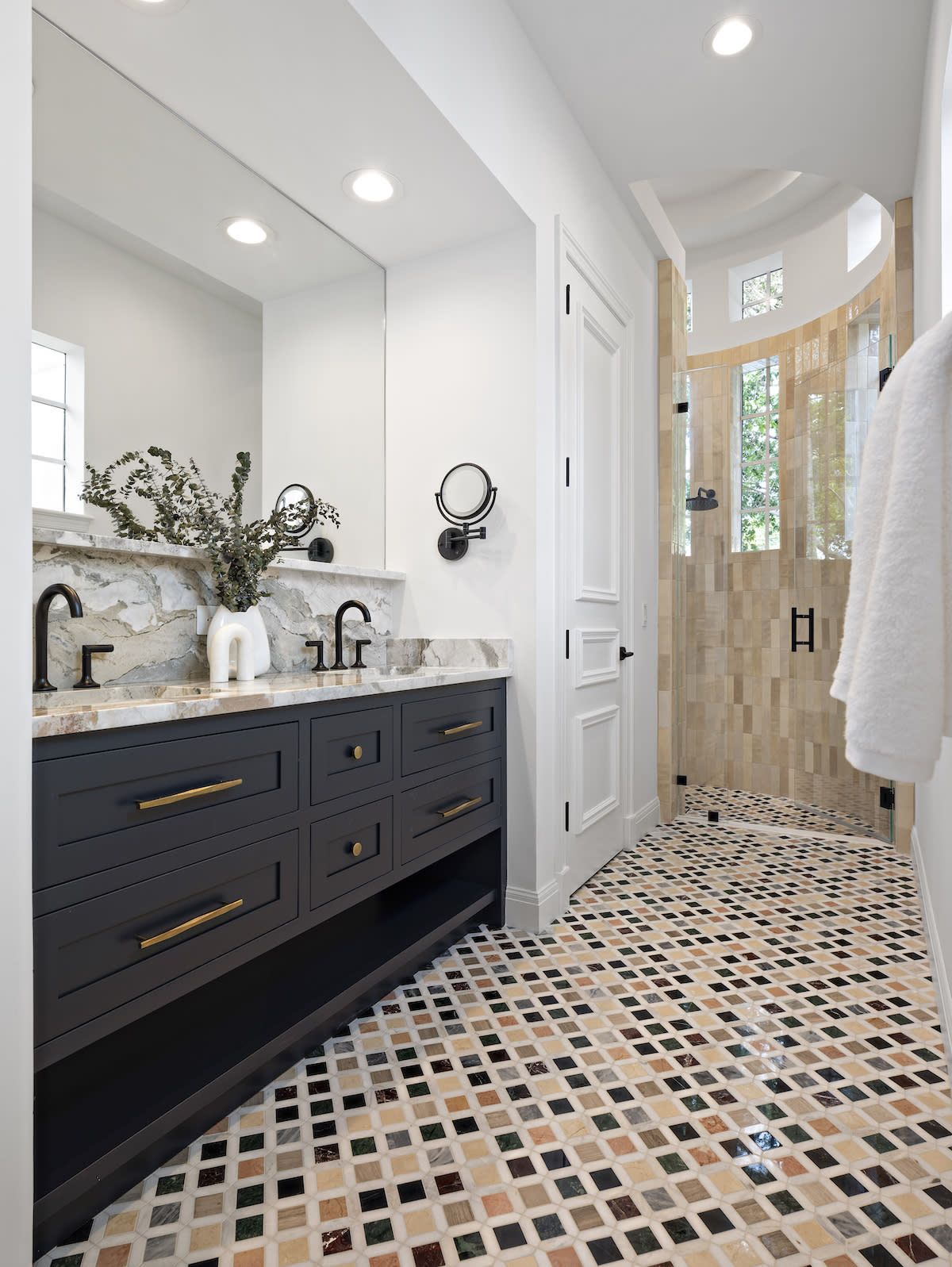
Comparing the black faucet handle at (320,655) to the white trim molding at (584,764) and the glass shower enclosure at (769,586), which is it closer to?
the white trim molding at (584,764)

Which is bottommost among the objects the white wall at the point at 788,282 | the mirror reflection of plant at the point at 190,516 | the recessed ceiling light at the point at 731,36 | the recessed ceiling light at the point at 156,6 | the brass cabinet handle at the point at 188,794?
the brass cabinet handle at the point at 188,794

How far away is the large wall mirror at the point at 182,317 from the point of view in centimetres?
156

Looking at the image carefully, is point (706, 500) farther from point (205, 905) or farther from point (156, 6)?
point (205, 905)

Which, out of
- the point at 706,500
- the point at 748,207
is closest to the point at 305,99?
the point at 706,500

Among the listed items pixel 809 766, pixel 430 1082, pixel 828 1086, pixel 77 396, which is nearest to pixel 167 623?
pixel 77 396

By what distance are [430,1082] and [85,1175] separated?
0.66 m

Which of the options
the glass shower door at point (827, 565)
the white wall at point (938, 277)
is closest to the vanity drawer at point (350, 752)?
the white wall at point (938, 277)

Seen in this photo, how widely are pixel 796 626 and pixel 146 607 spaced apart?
2.96m

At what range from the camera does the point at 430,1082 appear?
1.52 m

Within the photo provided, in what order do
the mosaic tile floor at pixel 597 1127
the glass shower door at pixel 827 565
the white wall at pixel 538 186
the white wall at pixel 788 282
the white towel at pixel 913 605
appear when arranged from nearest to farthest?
the white towel at pixel 913 605 → the mosaic tile floor at pixel 597 1127 → the white wall at pixel 538 186 → the glass shower door at pixel 827 565 → the white wall at pixel 788 282

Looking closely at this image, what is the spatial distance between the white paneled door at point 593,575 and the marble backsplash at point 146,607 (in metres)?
0.91

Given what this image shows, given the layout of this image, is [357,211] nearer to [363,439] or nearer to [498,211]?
[498,211]

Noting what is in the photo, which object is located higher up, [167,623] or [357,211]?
[357,211]

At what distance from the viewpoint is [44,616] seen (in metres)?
1.36
